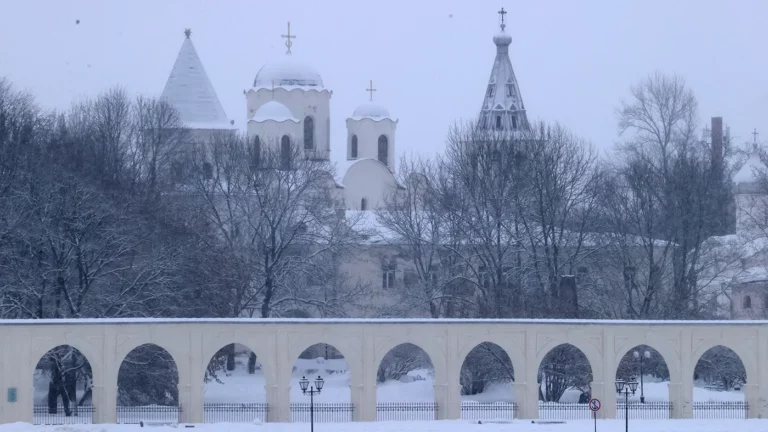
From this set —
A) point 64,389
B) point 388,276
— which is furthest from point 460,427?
point 388,276

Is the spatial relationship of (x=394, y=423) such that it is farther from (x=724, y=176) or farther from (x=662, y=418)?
(x=724, y=176)

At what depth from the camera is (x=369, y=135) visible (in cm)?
6153

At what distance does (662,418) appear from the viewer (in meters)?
33.2

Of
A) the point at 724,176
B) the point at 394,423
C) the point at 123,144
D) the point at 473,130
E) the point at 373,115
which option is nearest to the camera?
the point at 394,423

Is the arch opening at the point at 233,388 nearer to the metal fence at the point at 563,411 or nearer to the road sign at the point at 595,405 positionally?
the metal fence at the point at 563,411

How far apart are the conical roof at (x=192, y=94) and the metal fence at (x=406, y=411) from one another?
88.5ft

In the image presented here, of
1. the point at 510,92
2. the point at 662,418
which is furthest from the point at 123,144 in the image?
the point at 662,418

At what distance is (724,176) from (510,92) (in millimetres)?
9754

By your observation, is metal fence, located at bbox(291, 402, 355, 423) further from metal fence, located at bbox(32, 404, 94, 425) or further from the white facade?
metal fence, located at bbox(32, 404, 94, 425)

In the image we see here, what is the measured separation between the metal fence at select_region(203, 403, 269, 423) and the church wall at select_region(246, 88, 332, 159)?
25325 millimetres

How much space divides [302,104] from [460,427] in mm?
30133

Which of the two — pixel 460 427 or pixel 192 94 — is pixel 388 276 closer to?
pixel 192 94

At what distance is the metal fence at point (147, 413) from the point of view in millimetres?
32625

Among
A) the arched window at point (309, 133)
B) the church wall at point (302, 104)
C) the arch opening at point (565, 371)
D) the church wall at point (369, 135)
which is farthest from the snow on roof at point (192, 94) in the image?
the arch opening at point (565, 371)
